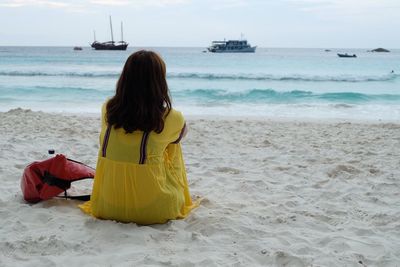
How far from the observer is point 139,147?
3.00 m

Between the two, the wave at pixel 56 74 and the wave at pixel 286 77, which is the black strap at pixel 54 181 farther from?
the wave at pixel 56 74

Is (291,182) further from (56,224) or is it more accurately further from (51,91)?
(51,91)

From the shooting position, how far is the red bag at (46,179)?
356 cm

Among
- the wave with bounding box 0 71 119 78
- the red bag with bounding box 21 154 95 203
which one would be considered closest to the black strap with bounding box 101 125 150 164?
the red bag with bounding box 21 154 95 203

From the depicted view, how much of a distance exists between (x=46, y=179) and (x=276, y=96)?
13.4 meters

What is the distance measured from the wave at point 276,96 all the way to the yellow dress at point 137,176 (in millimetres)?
11914

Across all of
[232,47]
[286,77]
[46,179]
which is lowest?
[286,77]

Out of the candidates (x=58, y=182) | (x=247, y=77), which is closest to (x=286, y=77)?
(x=247, y=77)

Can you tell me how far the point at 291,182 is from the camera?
4.33 meters

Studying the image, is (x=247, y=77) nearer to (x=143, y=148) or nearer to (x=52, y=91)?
(x=52, y=91)

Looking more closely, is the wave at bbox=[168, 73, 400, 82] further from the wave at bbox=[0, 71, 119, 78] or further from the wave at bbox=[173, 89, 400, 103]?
the wave at bbox=[173, 89, 400, 103]

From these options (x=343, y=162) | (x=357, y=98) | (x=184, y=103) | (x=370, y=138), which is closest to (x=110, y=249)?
(x=343, y=162)

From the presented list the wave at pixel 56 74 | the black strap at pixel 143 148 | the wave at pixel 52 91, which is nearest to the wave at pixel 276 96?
the wave at pixel 52 91

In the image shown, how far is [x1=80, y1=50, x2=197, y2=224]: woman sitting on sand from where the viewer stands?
2.93 m
